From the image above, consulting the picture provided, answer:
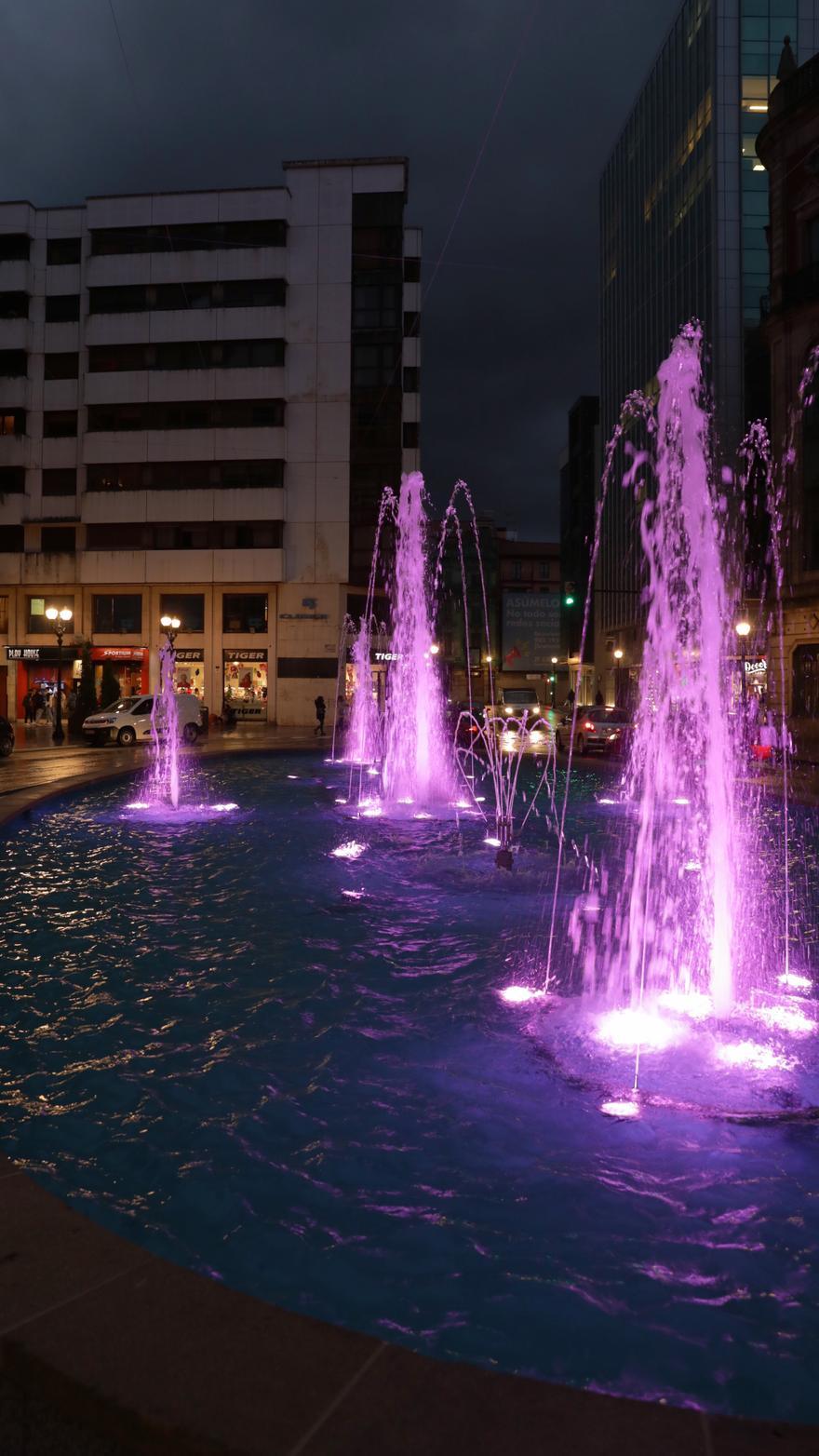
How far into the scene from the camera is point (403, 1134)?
5004 mm

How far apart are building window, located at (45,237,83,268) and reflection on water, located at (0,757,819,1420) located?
167 feet

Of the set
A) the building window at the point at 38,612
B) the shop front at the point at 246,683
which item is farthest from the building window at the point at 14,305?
the shop front at the point at 246,683

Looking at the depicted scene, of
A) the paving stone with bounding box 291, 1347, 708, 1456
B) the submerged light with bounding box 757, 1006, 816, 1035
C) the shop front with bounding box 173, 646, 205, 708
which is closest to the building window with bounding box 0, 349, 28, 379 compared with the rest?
the shop front with bounding box 173, 646, 205, 708

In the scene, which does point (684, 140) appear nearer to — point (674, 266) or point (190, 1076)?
point (674, 266)

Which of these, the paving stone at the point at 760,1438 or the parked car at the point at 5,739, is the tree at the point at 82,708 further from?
the paving stone at the point at 760,1438

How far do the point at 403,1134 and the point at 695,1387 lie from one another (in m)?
2.04

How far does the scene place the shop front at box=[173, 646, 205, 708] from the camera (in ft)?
164

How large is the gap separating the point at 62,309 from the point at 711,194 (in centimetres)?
3457

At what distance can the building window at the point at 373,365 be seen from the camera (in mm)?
49625

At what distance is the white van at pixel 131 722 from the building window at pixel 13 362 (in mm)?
25447

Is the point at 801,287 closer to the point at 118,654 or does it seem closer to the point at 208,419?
the point at 208,419

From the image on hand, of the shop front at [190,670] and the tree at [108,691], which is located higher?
the shop front at [190,670]

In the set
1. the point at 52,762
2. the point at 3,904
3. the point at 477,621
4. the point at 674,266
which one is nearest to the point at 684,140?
the point at 674,266

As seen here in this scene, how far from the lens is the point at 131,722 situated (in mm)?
33406
